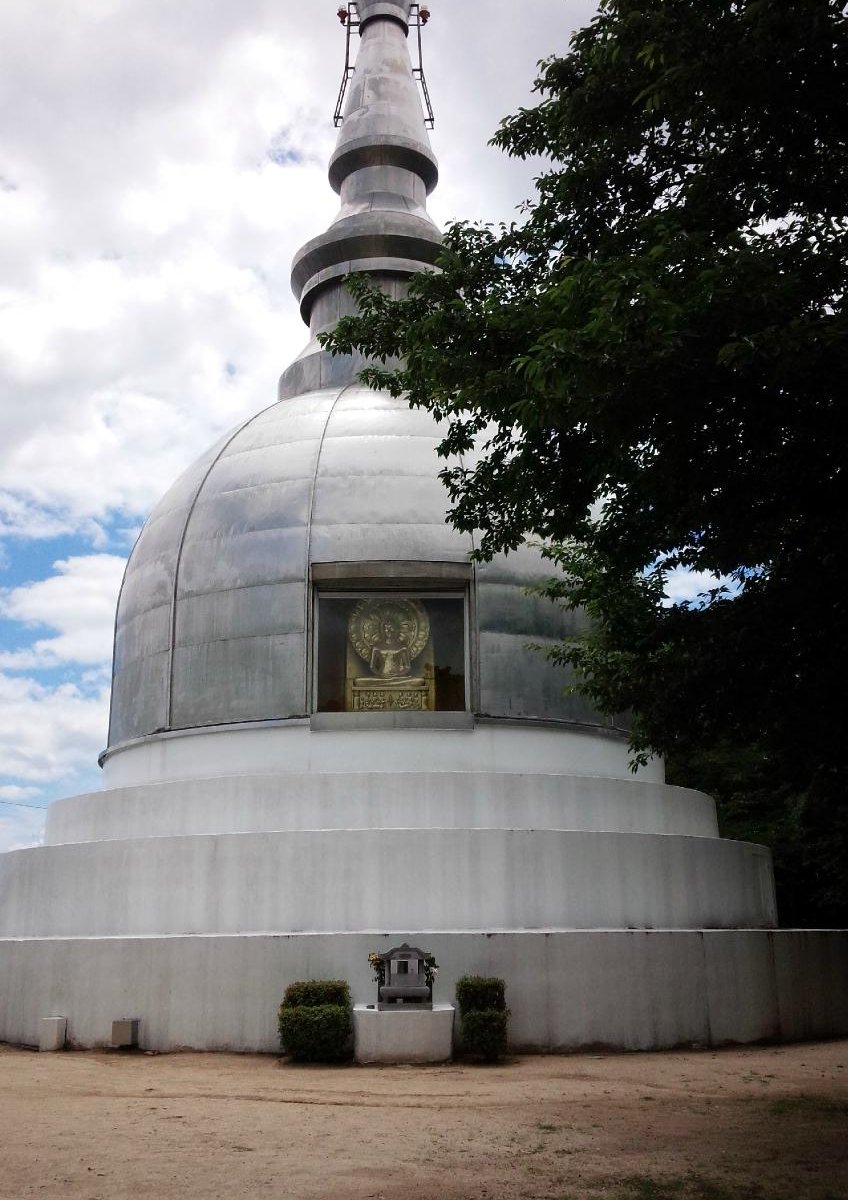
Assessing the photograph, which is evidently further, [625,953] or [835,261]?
[625,953]

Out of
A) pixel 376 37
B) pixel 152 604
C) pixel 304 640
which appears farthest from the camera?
pixel 376 37

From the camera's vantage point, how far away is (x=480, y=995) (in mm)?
11828

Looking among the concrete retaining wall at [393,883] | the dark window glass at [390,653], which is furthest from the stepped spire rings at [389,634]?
the concrete retaining wall at [393,883]

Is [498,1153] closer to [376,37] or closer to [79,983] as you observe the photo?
[79,983]

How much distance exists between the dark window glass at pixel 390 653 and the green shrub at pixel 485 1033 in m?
4.85

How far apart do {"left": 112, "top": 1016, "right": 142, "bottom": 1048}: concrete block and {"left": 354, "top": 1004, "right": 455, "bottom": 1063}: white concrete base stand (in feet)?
9.37

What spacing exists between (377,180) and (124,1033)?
1632cm

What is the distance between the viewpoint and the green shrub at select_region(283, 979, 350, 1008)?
1185 centimetres

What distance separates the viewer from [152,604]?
17.2 m

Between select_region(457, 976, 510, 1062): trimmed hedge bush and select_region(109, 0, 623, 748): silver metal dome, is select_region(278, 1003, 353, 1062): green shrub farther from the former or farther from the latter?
select_region(109, 0, 623, 748): silver metal dome

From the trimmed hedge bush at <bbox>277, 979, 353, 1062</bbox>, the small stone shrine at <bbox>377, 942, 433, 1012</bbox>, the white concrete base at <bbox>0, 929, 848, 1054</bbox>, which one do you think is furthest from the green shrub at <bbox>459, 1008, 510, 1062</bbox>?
the trimmed hedge bush at <bbox>277, 979, 353, 1062</bbox>

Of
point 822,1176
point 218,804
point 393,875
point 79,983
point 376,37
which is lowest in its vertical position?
point 822,1176

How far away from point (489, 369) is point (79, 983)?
9122 mm

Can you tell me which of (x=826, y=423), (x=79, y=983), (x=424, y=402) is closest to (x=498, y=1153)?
(x=826, y=423)
